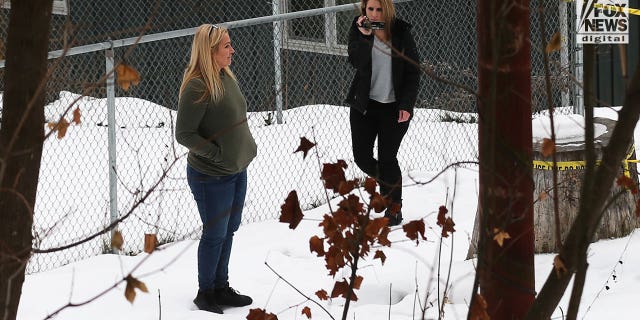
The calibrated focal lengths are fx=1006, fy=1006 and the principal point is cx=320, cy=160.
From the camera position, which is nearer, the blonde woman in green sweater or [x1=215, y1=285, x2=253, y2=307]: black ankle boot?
the blonde woman in green sweater

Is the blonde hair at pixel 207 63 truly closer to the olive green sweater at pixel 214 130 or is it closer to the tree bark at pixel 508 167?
the olive green sweater at pixel 214 130

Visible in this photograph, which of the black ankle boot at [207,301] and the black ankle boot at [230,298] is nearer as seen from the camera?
the black ankle boot at [207,301]

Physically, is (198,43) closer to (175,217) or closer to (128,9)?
(175,217)

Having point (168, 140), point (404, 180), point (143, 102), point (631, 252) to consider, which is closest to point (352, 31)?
point (404, 180)

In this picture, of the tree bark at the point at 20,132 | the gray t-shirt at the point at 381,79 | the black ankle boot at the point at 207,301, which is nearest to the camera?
the tree bark at the point at 20,132

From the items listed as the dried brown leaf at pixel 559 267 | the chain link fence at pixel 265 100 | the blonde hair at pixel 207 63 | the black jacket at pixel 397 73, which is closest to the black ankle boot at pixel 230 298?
the blonde hair at pixel 207 63

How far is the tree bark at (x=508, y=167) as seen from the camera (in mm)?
2176

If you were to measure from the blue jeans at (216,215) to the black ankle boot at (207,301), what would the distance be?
0.08ft

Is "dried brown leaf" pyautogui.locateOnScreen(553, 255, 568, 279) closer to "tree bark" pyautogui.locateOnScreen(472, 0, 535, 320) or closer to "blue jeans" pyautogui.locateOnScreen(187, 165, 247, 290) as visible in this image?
"tree bark" pyautogui.locateOnScreen(472, 0, 535, 320)

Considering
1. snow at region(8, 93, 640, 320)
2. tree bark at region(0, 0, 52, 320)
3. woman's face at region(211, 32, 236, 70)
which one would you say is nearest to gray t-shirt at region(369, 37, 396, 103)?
snow at region(8, 93, 640, 320)

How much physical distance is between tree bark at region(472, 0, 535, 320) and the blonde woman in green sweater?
85.9 inches

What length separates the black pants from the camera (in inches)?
243

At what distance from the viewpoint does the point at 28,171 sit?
79.3 inches

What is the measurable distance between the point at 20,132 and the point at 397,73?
14.0 ft
